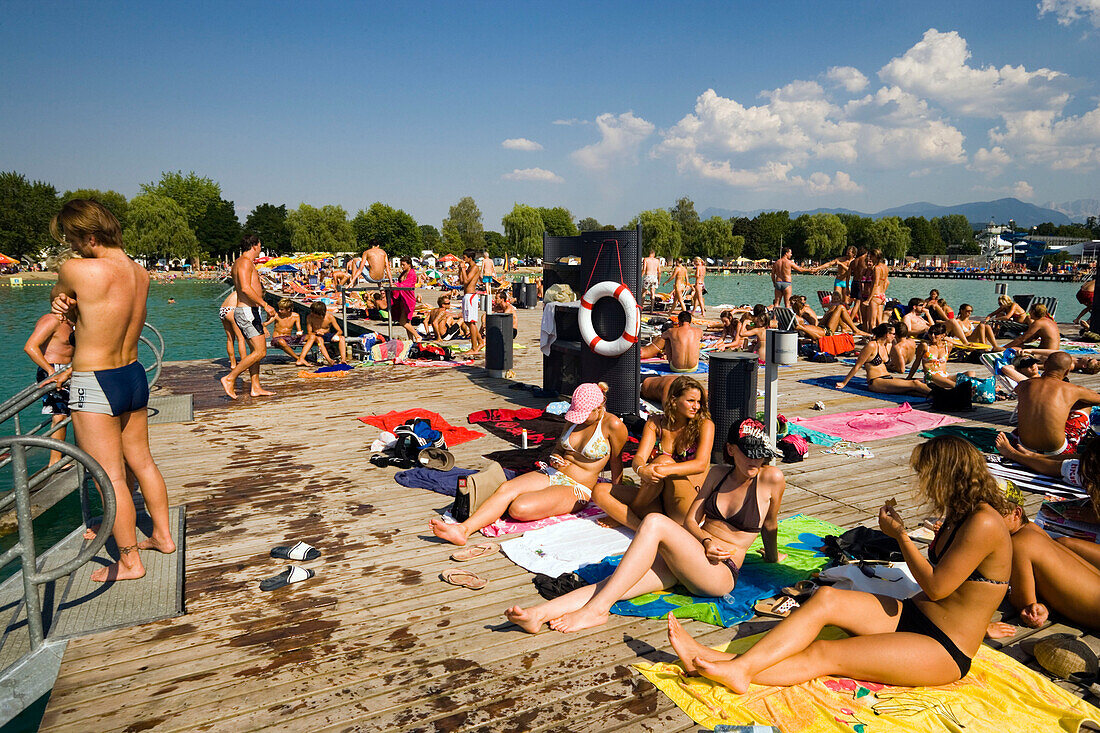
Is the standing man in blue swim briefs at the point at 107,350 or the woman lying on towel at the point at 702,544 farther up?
the standing man in blue swim briefs at the point at 107,350

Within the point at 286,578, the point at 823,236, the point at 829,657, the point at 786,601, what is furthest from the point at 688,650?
the point at 823,236

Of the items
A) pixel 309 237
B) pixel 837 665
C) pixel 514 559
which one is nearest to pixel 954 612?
pixel 837 665

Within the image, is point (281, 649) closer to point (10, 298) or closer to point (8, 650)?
point (8, 650)

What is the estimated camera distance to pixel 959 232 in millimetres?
113500

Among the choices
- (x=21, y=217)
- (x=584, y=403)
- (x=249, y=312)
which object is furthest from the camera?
(x=21, y=217)

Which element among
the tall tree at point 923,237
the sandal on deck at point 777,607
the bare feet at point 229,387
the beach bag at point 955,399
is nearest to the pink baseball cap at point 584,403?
the sandal on deck at point 777,607

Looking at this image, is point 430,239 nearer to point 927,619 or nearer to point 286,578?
point 286,578

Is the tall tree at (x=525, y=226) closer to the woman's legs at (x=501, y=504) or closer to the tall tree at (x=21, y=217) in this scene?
the tall tree at (x=21, y=217)

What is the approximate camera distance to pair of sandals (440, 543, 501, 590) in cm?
332

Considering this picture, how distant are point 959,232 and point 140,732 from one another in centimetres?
13629

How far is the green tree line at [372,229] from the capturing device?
57438 mm

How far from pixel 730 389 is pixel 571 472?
1872 millimetres

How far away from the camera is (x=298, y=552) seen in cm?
367

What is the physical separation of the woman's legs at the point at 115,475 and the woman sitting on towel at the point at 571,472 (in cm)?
159
